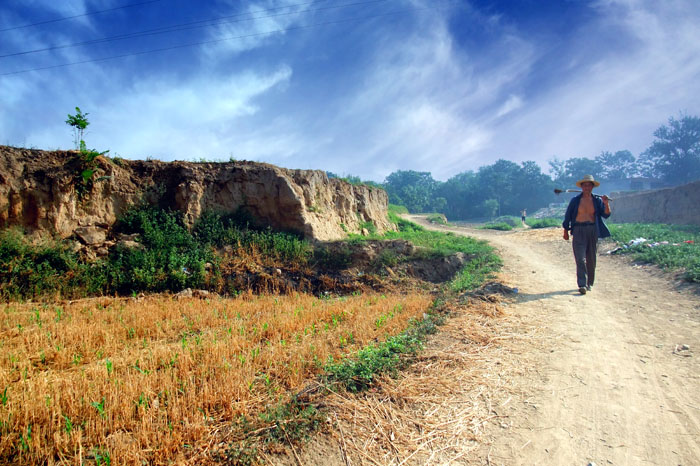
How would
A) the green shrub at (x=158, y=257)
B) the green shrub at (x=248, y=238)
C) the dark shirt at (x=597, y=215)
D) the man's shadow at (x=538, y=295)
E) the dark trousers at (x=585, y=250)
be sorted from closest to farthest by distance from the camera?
the man's shadow at (x=538, y=295)
the dark trousers at (x=585, y=250)
the dark shirt at (x=597, y=215)
the green shrub at (x=158, y=257)
the green shrub at (x=248, y=238)

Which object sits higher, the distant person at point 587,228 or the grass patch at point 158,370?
the distant person at point 587,228

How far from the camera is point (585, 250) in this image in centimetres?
657

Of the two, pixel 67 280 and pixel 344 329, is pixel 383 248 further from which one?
pixel 67 280

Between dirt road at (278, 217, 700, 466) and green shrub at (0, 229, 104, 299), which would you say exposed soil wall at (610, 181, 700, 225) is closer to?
dirt road at (278, 217, 700, 466)

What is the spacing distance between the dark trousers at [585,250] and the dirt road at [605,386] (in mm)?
706

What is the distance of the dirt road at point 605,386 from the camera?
216 cm

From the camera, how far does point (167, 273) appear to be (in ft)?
27.3

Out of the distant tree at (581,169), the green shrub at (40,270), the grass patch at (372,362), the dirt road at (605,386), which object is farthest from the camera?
the distant tree at (581,169)

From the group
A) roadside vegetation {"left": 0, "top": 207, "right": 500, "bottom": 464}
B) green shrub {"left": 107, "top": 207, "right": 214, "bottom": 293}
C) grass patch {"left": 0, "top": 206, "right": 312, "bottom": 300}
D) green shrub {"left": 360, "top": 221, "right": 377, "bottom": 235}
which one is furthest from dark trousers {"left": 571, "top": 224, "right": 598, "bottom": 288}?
green shrub {"left": 360, "top": 221, "right": 377, "bottom": 235}

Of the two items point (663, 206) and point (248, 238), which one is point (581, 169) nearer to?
point (663, 206)

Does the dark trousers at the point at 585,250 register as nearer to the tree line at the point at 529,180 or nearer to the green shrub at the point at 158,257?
the green shrub at the point at 158,257

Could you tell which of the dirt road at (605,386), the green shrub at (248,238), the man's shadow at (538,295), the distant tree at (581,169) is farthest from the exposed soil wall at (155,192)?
the distant tree at (581,169)

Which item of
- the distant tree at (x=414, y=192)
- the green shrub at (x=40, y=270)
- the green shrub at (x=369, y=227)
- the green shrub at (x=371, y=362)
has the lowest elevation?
the green shrub at (x=371, y=362)

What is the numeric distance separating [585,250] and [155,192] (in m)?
12.2
